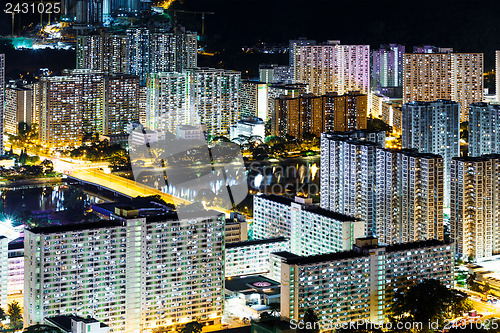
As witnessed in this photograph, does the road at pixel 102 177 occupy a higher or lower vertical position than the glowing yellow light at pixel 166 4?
lower

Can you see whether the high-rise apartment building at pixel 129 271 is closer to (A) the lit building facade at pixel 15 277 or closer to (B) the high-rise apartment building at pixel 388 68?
(A) the lit building facade at pixel 15 277

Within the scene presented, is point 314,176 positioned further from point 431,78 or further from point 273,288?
point 273,288

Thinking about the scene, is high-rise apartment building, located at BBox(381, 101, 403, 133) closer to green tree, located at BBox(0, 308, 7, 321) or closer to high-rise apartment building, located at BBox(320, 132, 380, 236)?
high-rise apartment building, located at BBox(320, 132, 380, 236)

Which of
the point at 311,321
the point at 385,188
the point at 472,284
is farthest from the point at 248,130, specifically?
the point at 311,321

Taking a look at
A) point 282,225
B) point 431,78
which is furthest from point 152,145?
point 282,225

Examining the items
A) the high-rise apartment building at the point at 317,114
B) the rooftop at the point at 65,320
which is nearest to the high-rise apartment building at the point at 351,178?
the rooftop at the point at 65,320

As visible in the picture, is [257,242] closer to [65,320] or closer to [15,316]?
[15,316]
